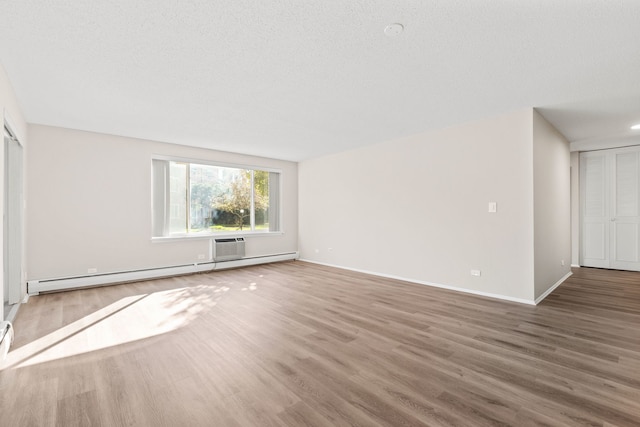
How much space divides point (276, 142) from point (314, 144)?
75 centimetres

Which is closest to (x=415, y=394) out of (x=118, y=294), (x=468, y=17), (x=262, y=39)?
(x=468, y=17)

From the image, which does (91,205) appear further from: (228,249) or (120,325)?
(120,325)

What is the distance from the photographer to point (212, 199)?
625 centimetres

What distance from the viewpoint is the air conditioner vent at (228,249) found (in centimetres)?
595

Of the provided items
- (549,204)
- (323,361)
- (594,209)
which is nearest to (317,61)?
(323,361)

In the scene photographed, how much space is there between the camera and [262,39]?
221 centimetres

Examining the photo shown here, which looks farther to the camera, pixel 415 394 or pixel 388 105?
pixel 388 105

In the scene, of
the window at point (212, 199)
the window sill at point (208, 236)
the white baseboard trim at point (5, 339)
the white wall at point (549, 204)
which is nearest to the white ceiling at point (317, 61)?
the white wall at point (549, 204)

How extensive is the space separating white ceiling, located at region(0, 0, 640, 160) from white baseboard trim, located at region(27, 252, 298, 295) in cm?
242

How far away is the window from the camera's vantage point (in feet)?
17.9

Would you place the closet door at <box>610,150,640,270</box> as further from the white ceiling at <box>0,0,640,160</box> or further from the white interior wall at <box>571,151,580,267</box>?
the white ceiling at <box>0,0,640,160</box>

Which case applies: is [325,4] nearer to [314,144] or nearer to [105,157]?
[314,144]

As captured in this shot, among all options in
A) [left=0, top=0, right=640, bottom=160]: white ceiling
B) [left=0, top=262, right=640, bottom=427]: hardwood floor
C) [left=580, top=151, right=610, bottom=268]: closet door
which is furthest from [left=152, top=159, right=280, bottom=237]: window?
[left=580, top=151, right=610, bottom=268]: closet door

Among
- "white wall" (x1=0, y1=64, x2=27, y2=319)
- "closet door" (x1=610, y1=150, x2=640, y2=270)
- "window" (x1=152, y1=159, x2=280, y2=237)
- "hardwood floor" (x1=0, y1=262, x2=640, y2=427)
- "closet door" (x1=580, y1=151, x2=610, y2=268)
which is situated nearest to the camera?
"hardwood floor" (x1=0, y1=262, x2=640, y2=427)
